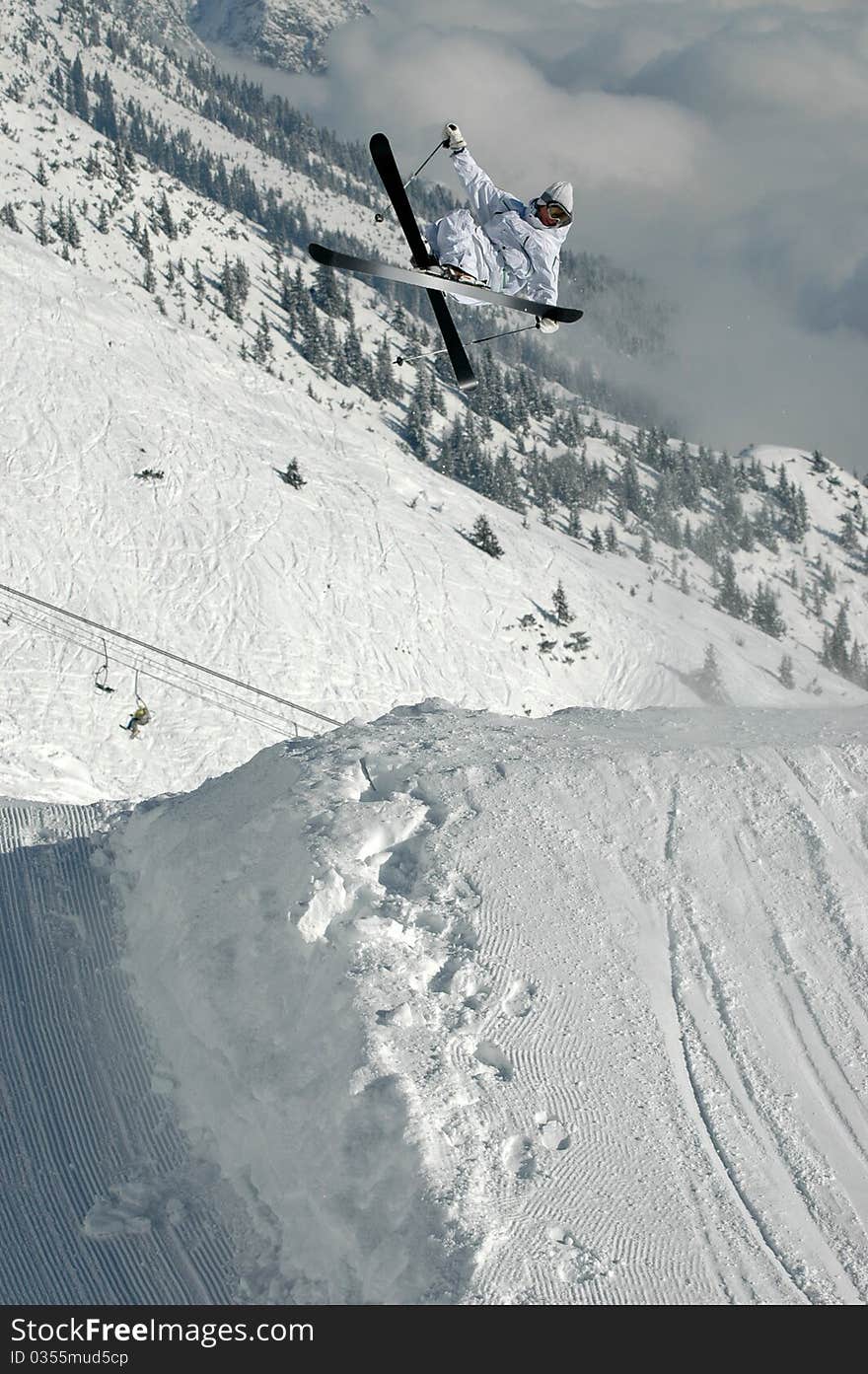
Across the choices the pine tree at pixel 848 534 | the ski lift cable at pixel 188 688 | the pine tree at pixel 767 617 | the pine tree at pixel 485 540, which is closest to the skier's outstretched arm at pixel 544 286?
the ski lift cable at pixel 188 688

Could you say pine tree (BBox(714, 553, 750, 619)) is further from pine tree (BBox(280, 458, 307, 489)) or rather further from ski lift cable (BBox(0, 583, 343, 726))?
ski lift cable (BBox(0, 583, 343, 726))

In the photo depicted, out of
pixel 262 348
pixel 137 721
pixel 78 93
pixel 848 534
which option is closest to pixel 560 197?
pixel 137 721

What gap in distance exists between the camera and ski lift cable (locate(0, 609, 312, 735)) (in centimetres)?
3162

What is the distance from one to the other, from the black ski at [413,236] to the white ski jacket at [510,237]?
2.12 feet

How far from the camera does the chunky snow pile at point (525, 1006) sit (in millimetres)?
10438

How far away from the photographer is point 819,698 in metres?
48.7

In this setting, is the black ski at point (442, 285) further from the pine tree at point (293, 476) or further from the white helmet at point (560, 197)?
the pine tree at point (293, 476)

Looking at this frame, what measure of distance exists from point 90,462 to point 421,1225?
33.1m

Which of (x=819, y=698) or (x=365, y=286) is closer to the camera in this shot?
(x=819, y=698)

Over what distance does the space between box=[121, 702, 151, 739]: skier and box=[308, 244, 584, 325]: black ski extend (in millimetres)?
17632

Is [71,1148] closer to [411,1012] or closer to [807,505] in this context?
[411,1012]

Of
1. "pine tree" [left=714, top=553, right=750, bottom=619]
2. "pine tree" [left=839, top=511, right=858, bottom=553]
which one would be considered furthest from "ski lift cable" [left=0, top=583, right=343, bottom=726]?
"pine tree" [left=839, top=511, right=858, bottom=553]

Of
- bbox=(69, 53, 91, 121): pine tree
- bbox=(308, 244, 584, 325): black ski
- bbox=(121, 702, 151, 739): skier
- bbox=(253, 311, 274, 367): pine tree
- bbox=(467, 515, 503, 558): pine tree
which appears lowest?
bbox=(69, 53, 91, 121): pine tree
